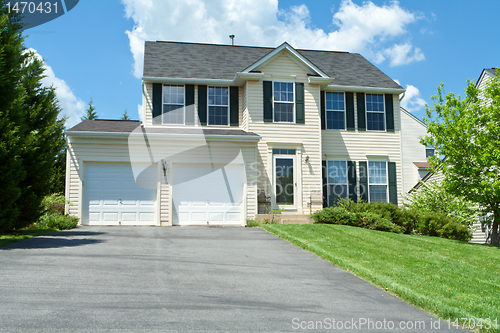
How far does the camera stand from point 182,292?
17.5ft

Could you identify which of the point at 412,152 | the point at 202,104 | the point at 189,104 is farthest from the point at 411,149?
the point at 189,104

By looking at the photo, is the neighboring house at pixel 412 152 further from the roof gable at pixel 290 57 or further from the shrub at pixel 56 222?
the shrub at pixel 56 222

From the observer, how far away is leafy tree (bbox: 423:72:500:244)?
37.9 ft

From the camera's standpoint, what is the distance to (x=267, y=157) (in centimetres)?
1548

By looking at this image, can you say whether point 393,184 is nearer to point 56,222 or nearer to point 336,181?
point 336,181

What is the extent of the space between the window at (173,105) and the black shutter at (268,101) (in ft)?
11.3

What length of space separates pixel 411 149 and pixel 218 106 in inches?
551

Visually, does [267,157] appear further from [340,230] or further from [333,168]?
[340,230]

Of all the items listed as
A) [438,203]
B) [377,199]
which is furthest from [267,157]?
[438,203]

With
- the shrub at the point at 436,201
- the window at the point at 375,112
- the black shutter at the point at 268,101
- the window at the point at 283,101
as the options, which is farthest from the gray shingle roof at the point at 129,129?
the shrub at the point at 436,201

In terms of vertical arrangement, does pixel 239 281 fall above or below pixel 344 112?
below

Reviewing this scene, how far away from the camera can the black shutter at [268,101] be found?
15.7 metres

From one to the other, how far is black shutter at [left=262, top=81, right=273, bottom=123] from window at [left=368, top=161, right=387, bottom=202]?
5.09m

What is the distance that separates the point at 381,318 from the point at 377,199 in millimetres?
12942
